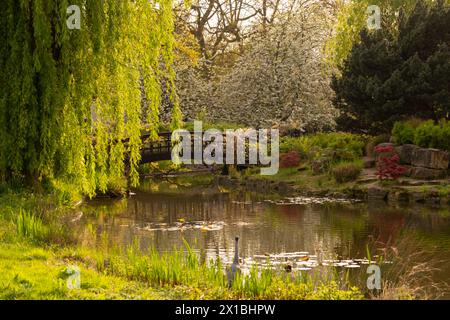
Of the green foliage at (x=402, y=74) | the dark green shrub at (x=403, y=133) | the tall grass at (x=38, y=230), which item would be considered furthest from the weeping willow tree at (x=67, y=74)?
the green foliage at (x=402, y=74)

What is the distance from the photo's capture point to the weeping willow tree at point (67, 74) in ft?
46.2

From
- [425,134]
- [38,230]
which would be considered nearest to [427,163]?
[425,134]

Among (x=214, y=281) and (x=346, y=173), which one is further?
(x=346, y=173)

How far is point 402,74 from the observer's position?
26797 mm

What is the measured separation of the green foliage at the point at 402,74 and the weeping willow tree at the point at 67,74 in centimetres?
1412

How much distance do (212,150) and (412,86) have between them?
1134 centimetres

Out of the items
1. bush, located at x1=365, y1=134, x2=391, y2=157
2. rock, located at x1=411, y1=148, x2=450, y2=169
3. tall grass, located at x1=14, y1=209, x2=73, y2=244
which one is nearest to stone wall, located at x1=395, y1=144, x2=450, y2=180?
rock, located at x1=411, y1=148, x2=450, y2=169

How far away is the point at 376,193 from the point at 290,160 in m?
7.01

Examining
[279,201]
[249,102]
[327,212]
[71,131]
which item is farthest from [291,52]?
[71,131]

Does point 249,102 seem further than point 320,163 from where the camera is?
Yes

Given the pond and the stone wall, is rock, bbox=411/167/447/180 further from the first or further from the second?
the pond

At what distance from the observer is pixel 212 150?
110 ft

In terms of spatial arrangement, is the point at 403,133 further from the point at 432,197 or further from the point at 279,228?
the point at 279,228
